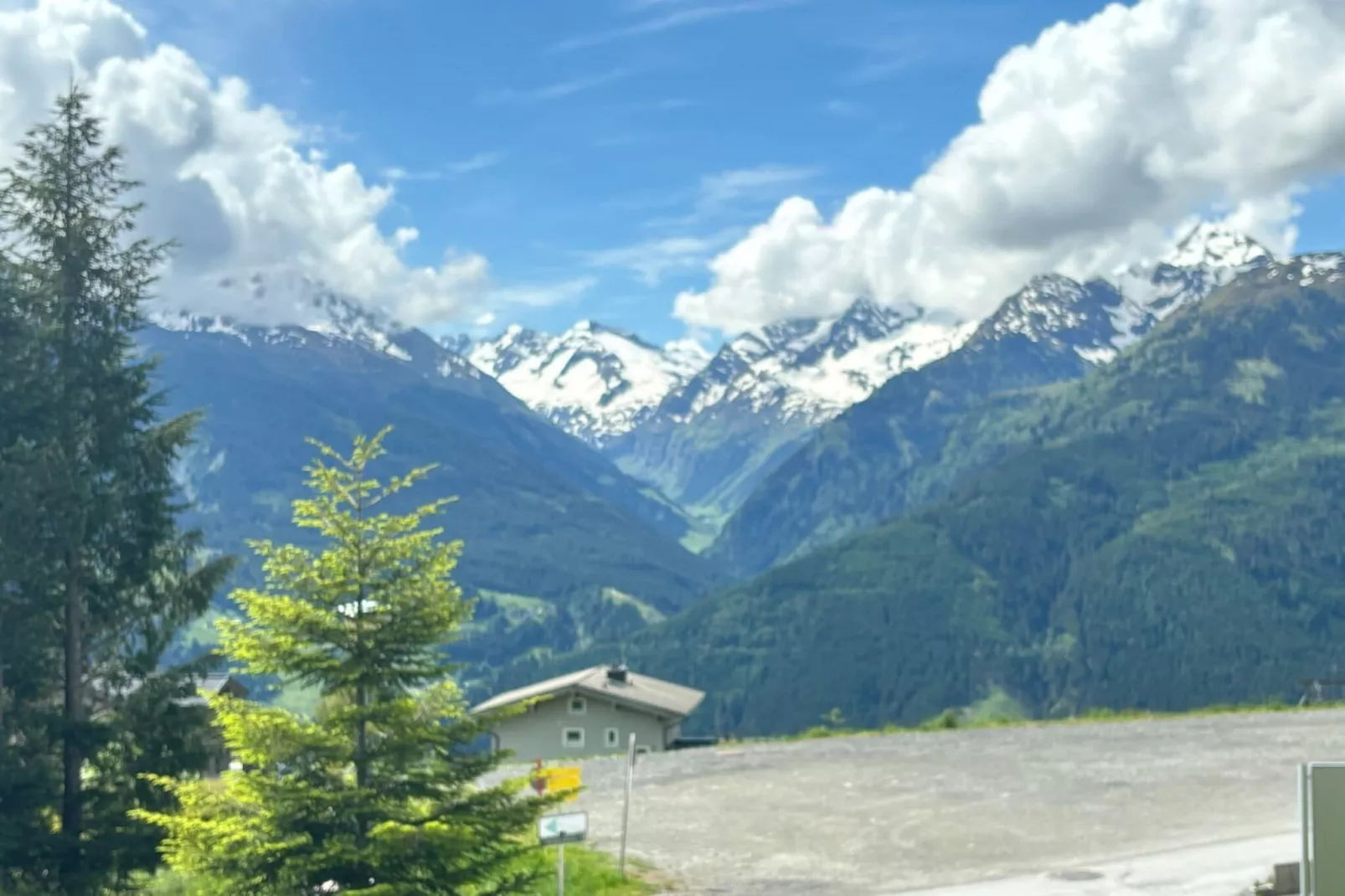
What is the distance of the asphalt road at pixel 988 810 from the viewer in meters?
22.2

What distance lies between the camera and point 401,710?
17.7 m

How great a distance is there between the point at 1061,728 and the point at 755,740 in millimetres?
11314

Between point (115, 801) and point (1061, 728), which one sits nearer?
point (115, 801)

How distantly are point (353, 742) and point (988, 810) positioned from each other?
15566mm

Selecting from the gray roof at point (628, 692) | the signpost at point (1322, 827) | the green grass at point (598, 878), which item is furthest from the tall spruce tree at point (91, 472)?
the gray roof at point (628, 692)

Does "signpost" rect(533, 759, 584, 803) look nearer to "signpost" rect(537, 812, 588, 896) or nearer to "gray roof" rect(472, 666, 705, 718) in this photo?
"signpost" rect(537, 812, 588, 896)

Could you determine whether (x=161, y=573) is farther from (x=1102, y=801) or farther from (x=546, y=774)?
(x=1102, y=801)

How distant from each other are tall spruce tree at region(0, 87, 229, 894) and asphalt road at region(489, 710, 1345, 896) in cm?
982

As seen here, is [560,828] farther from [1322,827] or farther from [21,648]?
[21,648]

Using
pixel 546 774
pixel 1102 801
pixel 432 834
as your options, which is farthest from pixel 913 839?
pixel 432 834

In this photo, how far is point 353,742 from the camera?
1792 centimetres

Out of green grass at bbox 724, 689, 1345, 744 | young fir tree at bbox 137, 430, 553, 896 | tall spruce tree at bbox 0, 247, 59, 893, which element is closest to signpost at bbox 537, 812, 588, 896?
young fir tree at bbox 137, 430, 553, 896

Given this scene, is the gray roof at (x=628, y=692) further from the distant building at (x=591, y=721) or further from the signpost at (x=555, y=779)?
the signpost at (x=555, y=779)

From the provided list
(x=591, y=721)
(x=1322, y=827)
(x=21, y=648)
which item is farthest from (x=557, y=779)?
(x=591, y=721)
